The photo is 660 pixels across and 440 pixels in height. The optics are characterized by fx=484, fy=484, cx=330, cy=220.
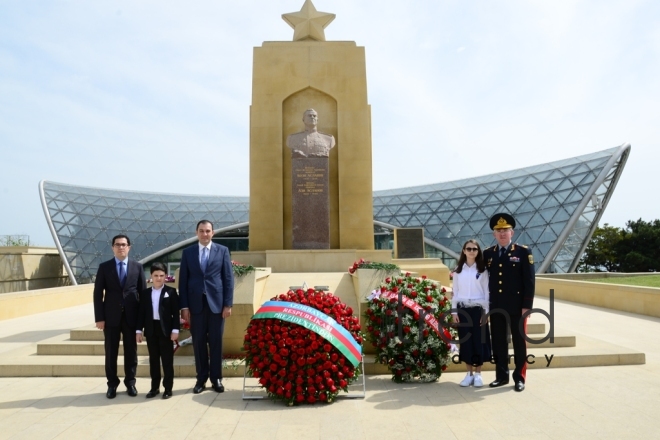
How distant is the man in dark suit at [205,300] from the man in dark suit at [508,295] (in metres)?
3.04

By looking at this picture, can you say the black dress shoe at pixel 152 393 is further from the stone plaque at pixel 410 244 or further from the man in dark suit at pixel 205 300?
the stone plaque at pixel 410 244

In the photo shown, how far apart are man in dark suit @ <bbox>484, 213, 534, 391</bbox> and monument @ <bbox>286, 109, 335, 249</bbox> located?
693 centimetres

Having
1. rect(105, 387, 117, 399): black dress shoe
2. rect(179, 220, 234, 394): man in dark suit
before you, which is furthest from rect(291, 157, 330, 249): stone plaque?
rect(105, 387, 117, 399): black dress shoe

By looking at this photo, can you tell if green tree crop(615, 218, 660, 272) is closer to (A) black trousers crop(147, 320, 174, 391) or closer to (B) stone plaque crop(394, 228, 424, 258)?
(B) stone plaque crop(394, 228, 424, 258)

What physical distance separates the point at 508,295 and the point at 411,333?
1168 millimetres

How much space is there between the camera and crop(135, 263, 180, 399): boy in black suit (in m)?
5.24

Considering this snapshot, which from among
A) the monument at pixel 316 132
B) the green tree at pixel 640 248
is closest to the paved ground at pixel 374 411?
the monument at pixel 316 132

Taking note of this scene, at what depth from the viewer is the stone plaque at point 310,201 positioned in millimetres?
12172

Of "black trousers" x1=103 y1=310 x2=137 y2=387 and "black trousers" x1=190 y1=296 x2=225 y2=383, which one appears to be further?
"black trousers" x1=190 y1=296 x2=225 y2=383

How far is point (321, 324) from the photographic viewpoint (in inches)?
196

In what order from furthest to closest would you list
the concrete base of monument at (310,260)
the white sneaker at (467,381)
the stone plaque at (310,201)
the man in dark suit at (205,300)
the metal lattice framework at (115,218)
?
the metal lattice framework at (115,218) → the stone plaque at (310,201) → the concrete base of monument at (310,260) → the white sneaker at (467,381) → the man in dark suit at (205,300)

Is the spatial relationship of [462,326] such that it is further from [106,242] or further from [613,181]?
[106,242]

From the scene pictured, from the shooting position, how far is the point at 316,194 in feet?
40.0

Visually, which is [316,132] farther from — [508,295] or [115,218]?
[115,218]
